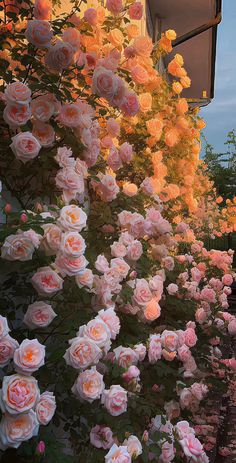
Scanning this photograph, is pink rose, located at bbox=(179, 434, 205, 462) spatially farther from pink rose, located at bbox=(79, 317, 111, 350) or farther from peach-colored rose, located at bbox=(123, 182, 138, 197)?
peach-colored rose, located at bbox=(123, 182, 138, 197)

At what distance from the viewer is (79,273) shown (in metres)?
2.14

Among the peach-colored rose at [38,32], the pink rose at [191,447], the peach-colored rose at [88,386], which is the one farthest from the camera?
the pink rose at [191,447]

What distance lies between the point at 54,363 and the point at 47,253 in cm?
41

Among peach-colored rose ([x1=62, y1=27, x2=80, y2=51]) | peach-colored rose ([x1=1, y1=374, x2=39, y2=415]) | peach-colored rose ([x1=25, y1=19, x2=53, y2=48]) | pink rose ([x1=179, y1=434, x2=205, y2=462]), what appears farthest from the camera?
pink rose ([x1=179, y1=434, x2=205, y2=462])

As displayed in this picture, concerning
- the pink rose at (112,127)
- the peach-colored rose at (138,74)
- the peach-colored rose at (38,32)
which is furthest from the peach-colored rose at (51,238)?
the peach-colored rose at (138,74)

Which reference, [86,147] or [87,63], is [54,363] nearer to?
[86,147]

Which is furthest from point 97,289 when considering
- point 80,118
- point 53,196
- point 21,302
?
point 80,118

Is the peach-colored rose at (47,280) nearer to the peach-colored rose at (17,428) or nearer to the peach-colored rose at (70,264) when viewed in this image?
the peach-colored rose at (70,264)

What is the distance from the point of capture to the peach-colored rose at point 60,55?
252 cm

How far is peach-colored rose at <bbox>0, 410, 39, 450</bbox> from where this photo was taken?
1.83 metres

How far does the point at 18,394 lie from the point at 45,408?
0.52 ft

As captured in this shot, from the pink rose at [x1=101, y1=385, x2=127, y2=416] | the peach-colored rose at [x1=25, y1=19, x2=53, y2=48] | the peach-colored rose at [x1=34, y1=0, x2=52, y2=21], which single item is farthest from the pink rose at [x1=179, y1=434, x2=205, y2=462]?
the peach-colored rose at [x1=34, y1=0, x2=52, y2=21]

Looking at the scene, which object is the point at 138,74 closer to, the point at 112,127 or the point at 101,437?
the point at 112,127

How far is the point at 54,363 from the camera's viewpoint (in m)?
2.27
